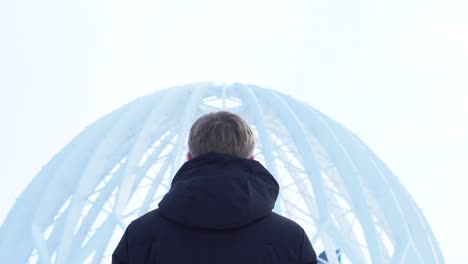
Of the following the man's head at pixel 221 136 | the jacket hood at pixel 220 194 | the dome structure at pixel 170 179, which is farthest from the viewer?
the dome structure at pixel 170 179

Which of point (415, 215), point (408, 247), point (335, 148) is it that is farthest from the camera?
point (415, 215)

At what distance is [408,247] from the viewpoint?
13.4m

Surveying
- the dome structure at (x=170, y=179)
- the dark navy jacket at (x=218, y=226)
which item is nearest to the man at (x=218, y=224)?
the dark navy jacket at (x=218, y=226)

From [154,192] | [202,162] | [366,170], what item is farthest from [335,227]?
[202,162]

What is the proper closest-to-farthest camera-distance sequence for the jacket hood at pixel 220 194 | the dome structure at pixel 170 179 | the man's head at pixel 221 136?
1. the jacket hood at pixel 220 194
2. the man's head at pixel 221 136
3. the dome structure at pixel 170 179

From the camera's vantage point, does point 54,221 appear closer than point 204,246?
No

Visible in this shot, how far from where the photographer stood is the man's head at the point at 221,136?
276 cm

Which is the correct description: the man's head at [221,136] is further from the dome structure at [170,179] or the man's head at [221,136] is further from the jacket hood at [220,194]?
the dome structure at [170,179]

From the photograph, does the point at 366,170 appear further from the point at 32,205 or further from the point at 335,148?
the point at 32,205

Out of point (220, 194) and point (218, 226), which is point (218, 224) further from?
point (220, 194)

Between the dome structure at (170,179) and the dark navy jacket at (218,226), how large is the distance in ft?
32.6

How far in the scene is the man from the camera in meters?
2.56

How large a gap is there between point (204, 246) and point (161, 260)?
0.63ft

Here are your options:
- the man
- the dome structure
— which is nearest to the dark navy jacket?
the man
